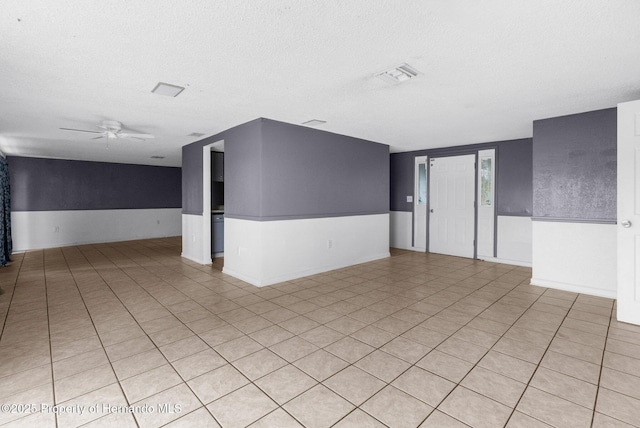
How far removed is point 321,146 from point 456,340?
3529mm

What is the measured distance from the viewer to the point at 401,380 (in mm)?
2127

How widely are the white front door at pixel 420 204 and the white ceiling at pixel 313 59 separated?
2753 millimetres

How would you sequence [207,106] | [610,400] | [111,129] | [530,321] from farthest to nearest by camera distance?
[111,129]
[207,106]
[530,321]
[610,400]

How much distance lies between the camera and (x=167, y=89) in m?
3.20

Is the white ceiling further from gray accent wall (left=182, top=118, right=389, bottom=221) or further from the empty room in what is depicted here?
gray accent wall (left=182, top=118, right=389, bottom=221)

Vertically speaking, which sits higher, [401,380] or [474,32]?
[474,32]

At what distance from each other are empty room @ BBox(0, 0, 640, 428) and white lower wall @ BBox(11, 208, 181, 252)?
1.79 metres

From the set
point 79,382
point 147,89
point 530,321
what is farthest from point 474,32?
point 79,382

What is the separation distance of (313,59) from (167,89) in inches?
64.7

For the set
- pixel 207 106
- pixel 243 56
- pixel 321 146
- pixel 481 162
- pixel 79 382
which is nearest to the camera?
pixel 79 382

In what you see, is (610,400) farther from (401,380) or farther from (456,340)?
(401,380)

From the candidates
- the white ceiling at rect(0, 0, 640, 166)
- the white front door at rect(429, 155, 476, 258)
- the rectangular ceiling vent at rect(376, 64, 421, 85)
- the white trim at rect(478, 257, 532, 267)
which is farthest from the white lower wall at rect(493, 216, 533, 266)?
the rectangular ceiling vent at rect(376, 64, 421, 85)

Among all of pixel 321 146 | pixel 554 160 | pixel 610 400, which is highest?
pixel 321 146

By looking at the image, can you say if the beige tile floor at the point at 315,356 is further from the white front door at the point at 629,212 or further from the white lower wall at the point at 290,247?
the white lower wall at the point at 290,247
